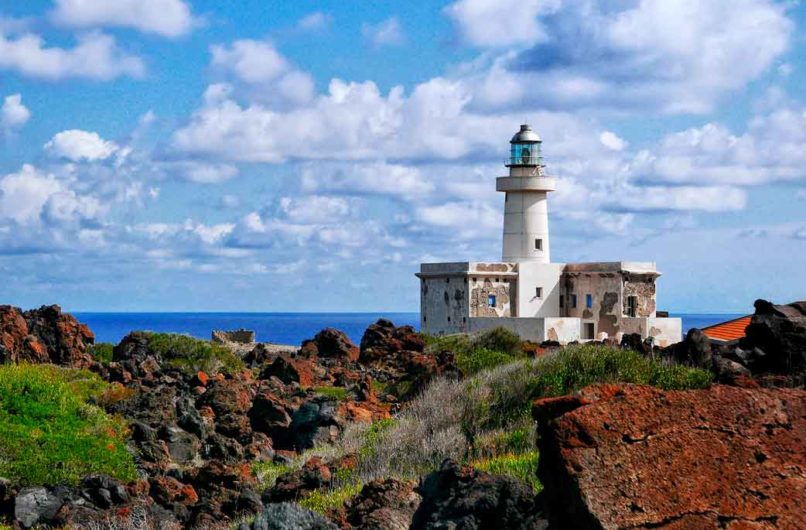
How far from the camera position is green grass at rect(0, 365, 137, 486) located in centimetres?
1427

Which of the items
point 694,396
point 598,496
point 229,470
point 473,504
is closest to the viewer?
point 598,496

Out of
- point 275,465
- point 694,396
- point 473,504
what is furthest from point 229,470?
point 694,396

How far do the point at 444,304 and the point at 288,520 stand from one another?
3799 cm

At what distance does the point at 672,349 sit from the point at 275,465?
7290 millimetres

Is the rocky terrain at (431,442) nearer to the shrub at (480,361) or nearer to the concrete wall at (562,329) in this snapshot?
the shrub at (480,361)

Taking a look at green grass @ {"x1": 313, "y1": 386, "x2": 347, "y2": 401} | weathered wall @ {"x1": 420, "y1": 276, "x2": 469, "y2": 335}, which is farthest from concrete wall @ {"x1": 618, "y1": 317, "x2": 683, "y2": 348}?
green grass @ {"x1": 313, "y1": 386, "x2": 347, "y2": 401}

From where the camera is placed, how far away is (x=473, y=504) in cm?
742

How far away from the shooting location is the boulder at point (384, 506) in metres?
8.84

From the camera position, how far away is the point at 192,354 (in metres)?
31.3

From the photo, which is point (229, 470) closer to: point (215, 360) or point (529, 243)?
point (215, 360)

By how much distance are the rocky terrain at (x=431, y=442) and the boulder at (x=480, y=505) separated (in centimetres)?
1

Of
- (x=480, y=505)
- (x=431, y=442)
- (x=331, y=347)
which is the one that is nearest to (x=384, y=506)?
(x=480, y=505)

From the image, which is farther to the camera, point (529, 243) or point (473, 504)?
point (529, 243)

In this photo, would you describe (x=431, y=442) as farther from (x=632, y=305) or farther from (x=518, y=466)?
(x=632, y=305)
